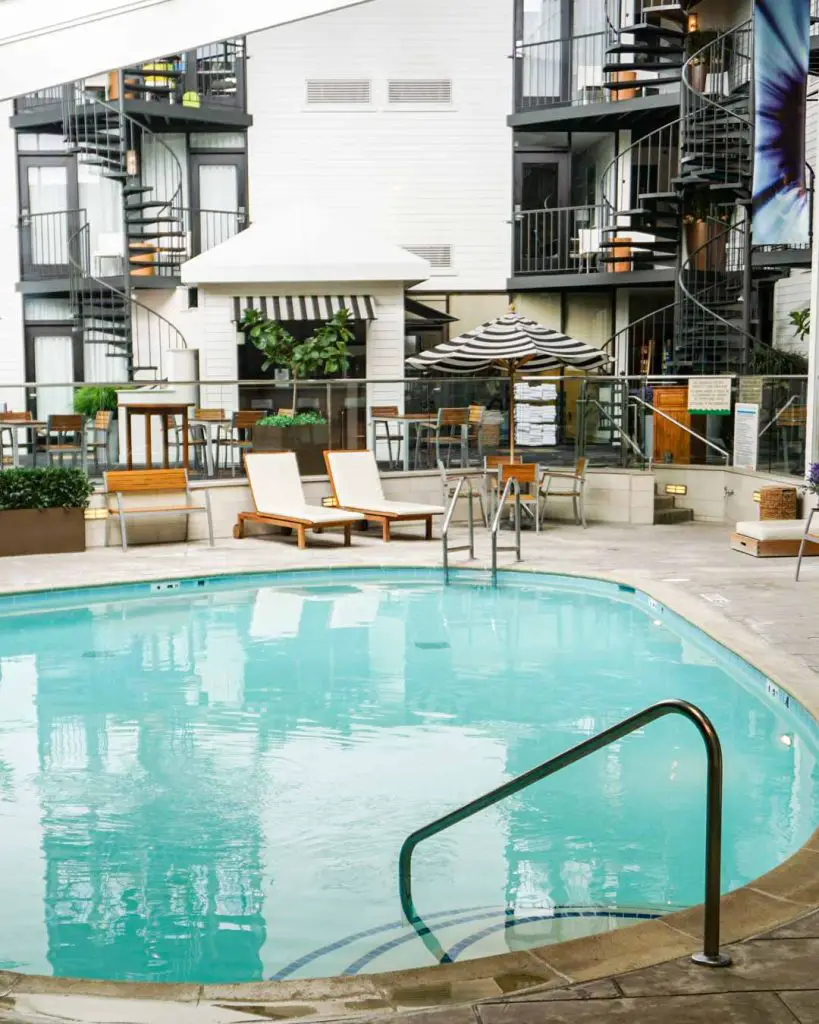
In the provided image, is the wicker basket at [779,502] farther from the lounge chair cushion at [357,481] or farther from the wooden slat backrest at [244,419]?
the wooden slat backrest at [244,419]

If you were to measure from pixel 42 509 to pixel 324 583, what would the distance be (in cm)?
299

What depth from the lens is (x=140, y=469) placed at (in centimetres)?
1285

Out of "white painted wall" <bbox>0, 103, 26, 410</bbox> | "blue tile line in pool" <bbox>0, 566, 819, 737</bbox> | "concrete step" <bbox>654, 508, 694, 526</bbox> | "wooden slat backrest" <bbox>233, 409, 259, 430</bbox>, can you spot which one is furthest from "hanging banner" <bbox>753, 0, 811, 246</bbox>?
"white painted wall" <bbox>0, 103, 26, 410</bbox>

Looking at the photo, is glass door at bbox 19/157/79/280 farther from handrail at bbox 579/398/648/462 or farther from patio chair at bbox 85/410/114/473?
handrail at bbox 579/398/648/462

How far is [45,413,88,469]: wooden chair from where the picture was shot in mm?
12414

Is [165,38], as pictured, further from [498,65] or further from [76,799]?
[498,65]

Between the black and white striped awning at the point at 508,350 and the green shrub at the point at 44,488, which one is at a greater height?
the black and white striped awning at the point at 508,350

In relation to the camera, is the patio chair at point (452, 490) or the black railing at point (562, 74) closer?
the patio chair at point (452, 490)

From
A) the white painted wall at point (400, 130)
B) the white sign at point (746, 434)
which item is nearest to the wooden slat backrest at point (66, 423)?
the white sign at point (746, 434)

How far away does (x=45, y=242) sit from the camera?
70.2 ft

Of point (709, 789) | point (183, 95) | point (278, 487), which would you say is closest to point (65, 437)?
point (278, 487)

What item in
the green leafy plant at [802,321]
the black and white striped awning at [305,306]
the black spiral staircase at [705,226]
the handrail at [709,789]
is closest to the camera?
the handrail at [709,789]

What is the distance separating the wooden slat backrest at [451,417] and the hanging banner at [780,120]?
12.7ft

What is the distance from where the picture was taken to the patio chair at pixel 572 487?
46.8 ft
